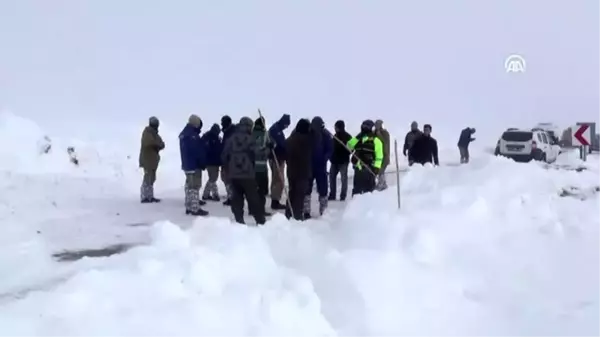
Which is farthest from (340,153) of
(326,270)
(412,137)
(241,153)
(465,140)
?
(465,140)

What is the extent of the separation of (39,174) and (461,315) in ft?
48.3

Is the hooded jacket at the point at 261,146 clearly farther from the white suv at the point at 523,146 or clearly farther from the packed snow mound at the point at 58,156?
the white suv at the point at 523,146

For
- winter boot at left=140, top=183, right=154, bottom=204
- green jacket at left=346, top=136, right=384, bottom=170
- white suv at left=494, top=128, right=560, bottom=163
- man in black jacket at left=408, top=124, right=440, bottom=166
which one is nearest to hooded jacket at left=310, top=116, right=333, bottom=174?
green jacket at left=346, top=136, right=384, bottom=170

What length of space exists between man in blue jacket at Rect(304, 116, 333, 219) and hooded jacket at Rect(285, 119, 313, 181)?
0.23 meters

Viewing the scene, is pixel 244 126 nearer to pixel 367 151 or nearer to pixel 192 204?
pixel 192 204

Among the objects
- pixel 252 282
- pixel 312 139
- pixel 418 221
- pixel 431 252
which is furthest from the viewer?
pixel 312 139

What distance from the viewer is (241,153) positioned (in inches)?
460

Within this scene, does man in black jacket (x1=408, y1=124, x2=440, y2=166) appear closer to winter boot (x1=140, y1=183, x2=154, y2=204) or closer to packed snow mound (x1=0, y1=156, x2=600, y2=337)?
packed snow mound (x1=0, y1=156, x2=600, y2=337)

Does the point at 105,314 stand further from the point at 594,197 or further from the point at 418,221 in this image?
the point at 594,197

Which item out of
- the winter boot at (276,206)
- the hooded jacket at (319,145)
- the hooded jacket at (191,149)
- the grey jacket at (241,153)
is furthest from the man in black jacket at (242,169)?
the winter boot at (276,206)

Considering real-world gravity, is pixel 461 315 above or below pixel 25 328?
below

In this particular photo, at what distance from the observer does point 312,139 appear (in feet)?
41.6

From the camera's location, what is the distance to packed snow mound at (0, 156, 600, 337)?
672cm

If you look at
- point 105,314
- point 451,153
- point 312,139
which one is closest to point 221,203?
point 312,139
